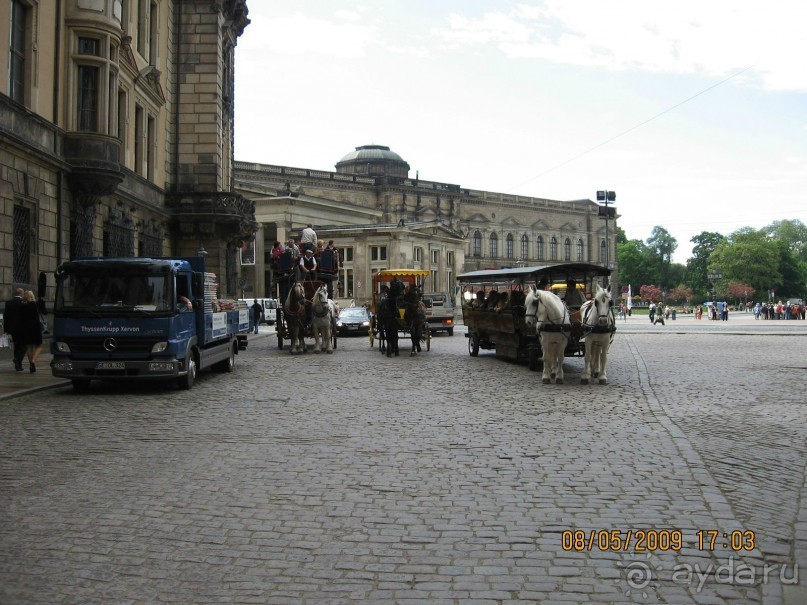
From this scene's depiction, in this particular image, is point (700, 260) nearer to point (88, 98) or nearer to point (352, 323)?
point (352, 323)

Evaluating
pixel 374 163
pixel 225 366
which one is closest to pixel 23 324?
pixel 225 366

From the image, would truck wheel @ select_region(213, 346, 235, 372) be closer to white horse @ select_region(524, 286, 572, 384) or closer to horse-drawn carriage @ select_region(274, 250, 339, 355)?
horse-drawn carriage @ select_region(274, 250, 339, 355)

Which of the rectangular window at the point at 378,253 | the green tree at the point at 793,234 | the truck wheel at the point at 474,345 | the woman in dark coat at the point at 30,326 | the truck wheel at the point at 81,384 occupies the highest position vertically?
the green tree at the point at 793,234

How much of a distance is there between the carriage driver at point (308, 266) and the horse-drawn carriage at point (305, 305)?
5.3 inches

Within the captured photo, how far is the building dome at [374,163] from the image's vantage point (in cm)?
11000

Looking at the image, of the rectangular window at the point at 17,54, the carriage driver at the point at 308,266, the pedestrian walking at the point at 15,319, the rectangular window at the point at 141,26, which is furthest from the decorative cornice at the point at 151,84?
the pedestrian walking at the point at 15,319

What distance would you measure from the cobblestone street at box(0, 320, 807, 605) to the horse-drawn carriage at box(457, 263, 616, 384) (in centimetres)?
282

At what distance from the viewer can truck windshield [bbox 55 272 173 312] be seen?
1503 centimetres

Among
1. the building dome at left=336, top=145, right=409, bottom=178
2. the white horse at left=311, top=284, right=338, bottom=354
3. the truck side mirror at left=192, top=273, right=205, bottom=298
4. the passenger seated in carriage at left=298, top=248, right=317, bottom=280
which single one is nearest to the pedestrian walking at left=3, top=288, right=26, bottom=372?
the truck side mirror at left=192, top=273, right=205, bottom=298

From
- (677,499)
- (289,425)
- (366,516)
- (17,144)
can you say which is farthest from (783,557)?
(17,144)

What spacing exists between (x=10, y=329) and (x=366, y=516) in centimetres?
1375

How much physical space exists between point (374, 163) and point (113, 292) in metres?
96.5

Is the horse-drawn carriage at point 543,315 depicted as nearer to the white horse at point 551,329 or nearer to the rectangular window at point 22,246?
the white horse at point 551,329

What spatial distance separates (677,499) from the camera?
703cm
